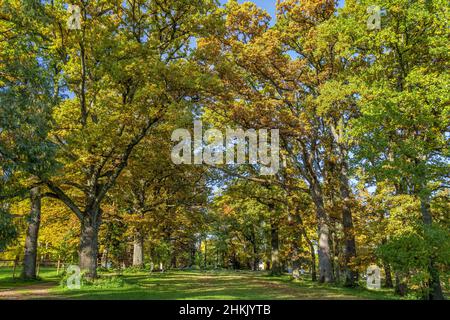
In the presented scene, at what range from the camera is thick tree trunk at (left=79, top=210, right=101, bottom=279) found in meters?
19.0

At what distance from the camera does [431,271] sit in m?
14.8

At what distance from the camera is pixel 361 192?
94.3 ft

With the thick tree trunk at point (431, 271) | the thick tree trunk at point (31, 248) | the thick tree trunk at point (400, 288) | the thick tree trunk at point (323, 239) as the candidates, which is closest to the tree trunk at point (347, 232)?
the thick tree trunk at point (323, 239)

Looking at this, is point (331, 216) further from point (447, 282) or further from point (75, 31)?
point (75, 31)

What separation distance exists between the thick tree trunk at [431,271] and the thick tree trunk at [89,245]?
14824mm

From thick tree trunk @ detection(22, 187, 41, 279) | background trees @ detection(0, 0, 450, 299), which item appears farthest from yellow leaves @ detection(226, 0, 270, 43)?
thick tree trunk @ detection(22, 187, 41, 279)

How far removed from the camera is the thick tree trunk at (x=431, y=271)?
48.3 feet

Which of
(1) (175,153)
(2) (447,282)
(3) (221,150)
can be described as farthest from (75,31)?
(2) (447,282)

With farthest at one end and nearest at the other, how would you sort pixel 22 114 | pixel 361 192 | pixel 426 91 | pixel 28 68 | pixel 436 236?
pixel 361 192 → pixel 426 91 → pixel 436 236 → pixel 28 68 → pixel 22 114

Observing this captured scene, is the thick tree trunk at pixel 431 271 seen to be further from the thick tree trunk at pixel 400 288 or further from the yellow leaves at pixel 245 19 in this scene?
the yellow leaves at pixel 245 19

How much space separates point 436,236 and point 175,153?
1588 cm

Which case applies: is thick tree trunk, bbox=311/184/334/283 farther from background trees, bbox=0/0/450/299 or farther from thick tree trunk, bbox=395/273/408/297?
thick tree trunk, bbox=395/273/408/297

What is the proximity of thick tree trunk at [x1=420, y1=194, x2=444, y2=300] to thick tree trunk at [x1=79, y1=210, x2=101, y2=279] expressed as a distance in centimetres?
1482

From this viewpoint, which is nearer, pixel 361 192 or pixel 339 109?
pixel 339 109
